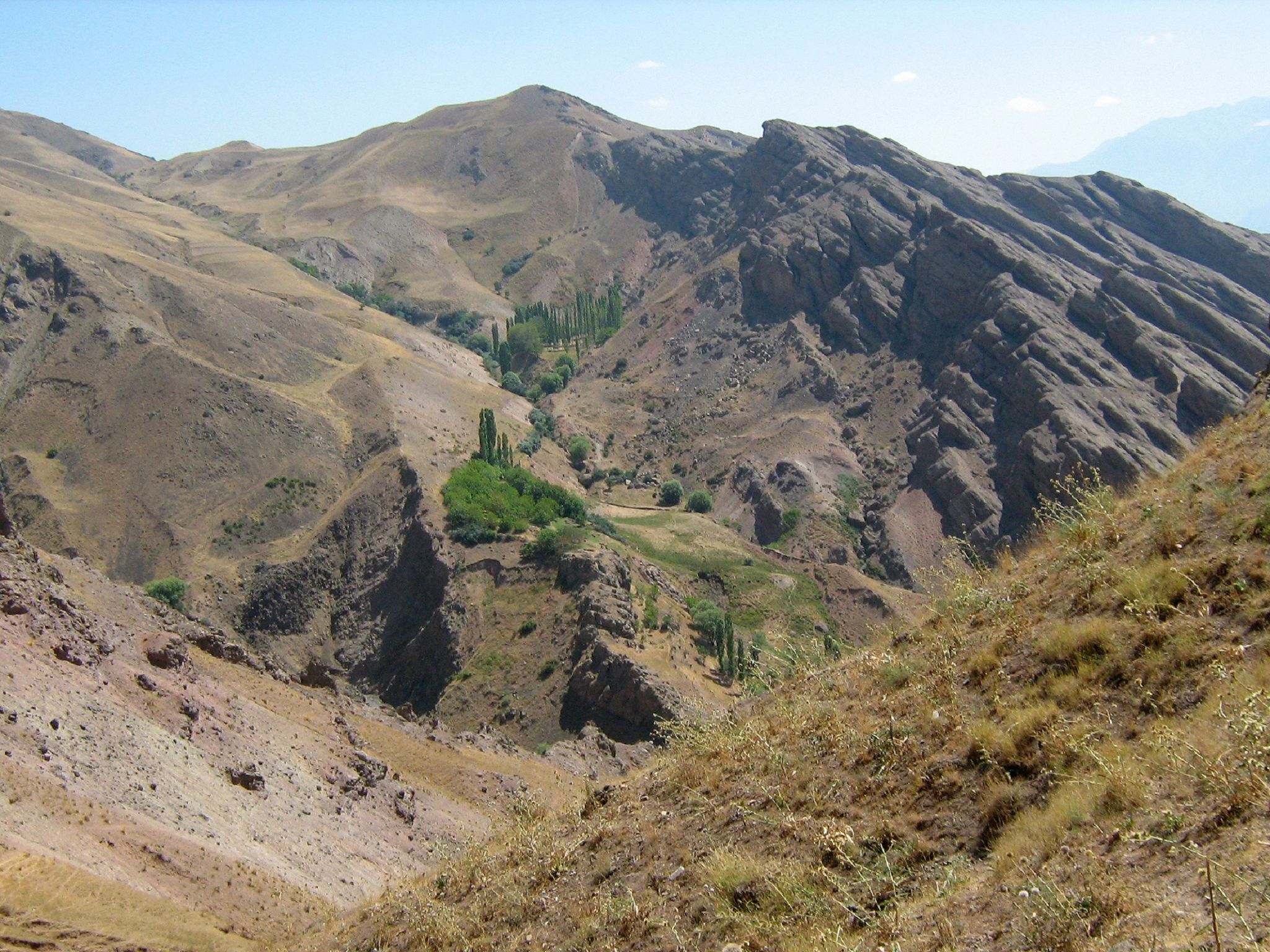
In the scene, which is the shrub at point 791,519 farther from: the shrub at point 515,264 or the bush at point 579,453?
the shrub at point 515,264

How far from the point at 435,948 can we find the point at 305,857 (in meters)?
12.3

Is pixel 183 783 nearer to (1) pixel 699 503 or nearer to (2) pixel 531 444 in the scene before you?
(2) pixel 531 444

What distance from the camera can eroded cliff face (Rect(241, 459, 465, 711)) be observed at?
47.4 metres

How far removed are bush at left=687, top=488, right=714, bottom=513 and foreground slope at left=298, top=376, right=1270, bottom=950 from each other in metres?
60.7

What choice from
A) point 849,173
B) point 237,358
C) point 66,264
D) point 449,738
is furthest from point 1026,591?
point 849,173

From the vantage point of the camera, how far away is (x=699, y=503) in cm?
7362

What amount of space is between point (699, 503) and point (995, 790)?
6573 centimetres

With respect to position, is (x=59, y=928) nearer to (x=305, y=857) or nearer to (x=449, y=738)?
(x=305, y=857)

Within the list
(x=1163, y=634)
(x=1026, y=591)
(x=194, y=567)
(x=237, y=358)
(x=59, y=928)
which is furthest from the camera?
(x=237, y=358)

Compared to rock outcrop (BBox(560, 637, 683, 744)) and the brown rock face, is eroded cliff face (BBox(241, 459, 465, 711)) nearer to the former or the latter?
rock outcrop (BBox(560, 637, 683, 744))

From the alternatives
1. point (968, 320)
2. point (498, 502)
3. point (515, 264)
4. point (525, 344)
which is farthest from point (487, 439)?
point (515, 264)

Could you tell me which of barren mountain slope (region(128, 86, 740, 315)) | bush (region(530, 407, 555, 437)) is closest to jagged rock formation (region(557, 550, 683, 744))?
bush (region(530, 407, 555, 437))

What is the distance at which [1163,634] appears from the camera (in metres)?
8.42

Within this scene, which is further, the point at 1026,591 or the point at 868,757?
the point at 1026,591
